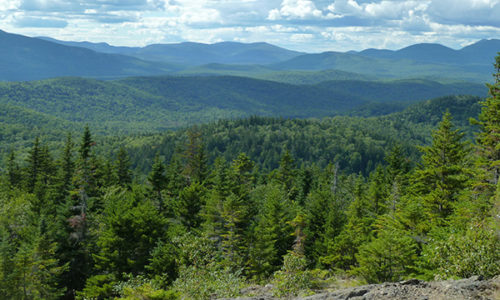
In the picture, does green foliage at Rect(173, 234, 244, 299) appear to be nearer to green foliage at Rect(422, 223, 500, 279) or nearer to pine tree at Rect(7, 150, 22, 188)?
green foliage at Rect(422, 223, 500, 279)

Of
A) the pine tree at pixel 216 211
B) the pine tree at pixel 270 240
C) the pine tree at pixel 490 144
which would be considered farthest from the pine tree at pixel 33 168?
the pine tree at pixel 490 144

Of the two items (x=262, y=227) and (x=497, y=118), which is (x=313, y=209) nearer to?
(x=262, y=227)

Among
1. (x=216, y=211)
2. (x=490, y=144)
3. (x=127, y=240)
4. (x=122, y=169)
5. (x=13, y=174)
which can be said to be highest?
(x=490, y=144)

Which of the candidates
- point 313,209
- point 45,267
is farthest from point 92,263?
point 313,209

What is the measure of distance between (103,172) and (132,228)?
24905mm

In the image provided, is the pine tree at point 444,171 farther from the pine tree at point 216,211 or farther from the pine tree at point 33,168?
the pine tree at point 33,168

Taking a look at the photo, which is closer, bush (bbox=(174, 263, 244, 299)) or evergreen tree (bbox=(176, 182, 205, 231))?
bush (bbox=(174, 263, 244, 299))

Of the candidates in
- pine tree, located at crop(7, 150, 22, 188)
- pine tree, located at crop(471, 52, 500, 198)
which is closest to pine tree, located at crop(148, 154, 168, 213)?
pine tree, located at crop(7, 150, 22, 188)

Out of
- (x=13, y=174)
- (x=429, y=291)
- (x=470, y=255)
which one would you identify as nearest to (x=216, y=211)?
(x=470, y=255)

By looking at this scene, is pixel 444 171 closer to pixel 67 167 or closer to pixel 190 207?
pixel 190 207

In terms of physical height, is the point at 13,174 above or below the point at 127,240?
below

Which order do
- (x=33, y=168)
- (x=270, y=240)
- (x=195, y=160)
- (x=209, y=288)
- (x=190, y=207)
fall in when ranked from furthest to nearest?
(x=33, y=168) → (x=195, y=160) → (x=190, y=207) → (x=270, y=240) → (x=209, y=288)

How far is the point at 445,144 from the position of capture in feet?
91.8

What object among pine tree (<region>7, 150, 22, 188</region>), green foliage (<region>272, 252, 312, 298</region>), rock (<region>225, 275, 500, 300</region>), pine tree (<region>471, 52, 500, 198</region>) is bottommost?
pine tree (<region>7, 150, 22, 188</region>)
